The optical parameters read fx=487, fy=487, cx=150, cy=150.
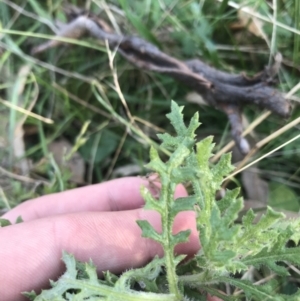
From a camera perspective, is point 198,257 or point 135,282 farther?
point 135,282

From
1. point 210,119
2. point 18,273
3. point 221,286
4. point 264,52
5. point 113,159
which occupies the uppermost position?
point 264,52

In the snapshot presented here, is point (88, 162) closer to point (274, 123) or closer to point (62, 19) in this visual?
point (62, 19)

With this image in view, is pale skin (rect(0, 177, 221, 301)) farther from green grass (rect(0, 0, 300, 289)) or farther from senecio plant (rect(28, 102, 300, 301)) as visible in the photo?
green grass (rect(0, 0, 300, 289))

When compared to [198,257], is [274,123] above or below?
above

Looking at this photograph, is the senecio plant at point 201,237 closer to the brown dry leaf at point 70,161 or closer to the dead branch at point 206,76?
the dead branch at point 206,76

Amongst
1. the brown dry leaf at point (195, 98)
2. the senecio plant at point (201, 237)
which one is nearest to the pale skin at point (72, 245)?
the senecio plant at point (201, 237)

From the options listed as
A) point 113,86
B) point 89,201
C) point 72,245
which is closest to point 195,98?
point 113,86

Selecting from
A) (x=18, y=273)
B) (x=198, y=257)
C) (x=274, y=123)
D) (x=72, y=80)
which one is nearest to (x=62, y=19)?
(x=72, y=80)
